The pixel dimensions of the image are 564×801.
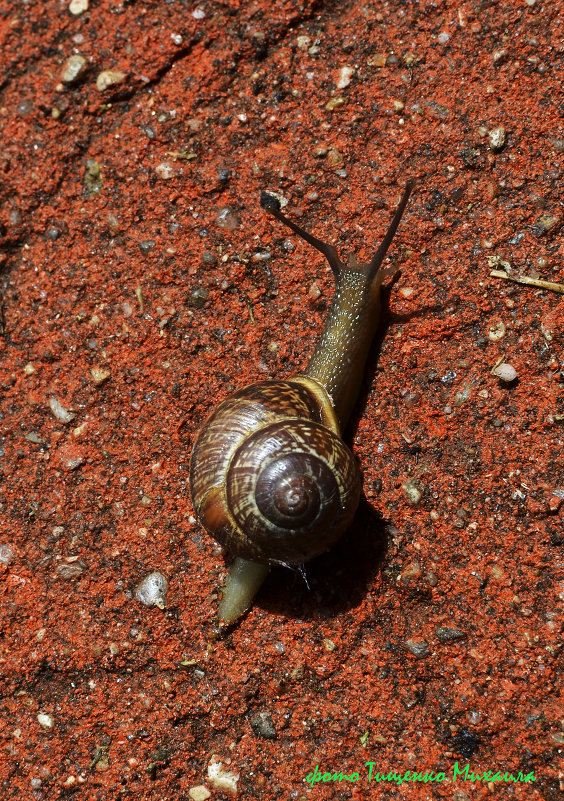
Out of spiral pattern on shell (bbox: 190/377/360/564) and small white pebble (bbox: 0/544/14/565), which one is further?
small white pebble (bbox: 0/544/14/565)

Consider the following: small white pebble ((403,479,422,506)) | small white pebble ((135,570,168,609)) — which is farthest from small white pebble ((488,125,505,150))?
small white pebble ((135,570,168,609))

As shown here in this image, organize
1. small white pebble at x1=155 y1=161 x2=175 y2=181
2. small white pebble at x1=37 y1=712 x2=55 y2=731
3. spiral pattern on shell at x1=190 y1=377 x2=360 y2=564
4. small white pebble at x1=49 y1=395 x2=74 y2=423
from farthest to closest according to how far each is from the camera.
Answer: small white pebble at x1=155 y1=161 x2=175 y2=181, small white pebble at x1=49 y1=395 x2=74 y2=423, small white pebble at x1=37 y1=712 x2=55 y2=731, spiral pattern on shell at x1=190 y1=377 x2=360 y2=564

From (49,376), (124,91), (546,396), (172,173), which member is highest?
(124,91)

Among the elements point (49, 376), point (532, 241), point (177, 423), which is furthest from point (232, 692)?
point (532, 241)

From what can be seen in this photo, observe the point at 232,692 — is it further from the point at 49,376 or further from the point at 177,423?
the point at 49,376

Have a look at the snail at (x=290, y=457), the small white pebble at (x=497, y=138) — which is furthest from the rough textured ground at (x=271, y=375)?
the snail at (x=290, y=457)

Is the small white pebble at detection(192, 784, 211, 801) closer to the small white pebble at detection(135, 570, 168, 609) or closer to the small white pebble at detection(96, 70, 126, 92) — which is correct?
the small white pebble at detection(135, 570, 168, 609)

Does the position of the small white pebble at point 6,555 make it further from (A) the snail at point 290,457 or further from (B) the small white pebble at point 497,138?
(B) the small white pebble at point 497,138

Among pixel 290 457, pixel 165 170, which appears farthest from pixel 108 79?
pixel 290 457
